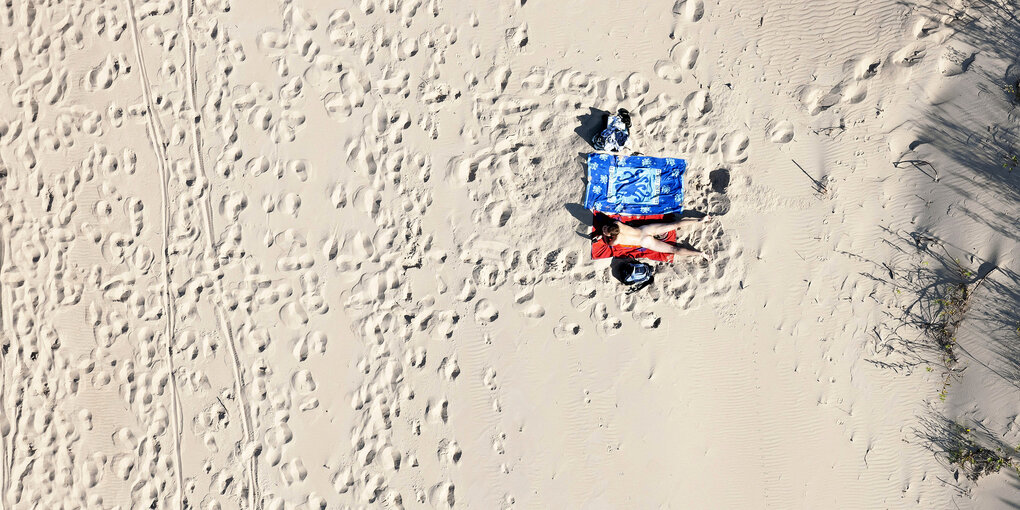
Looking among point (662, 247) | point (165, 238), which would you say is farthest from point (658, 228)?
point (165, 238)

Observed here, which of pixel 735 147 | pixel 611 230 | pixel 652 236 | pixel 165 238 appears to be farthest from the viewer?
pixel 165 238

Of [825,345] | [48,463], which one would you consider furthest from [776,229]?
[48,463]

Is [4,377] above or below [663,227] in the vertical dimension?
below

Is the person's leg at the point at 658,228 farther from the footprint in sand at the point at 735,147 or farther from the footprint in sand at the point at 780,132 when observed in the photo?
the footprint in sand at the point at 780,132

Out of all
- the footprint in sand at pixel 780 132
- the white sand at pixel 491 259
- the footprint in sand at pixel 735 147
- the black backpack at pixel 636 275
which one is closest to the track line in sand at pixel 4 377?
the white sand at pixel 491 259

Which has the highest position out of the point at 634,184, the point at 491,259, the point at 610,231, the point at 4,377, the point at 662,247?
the point at 634,184

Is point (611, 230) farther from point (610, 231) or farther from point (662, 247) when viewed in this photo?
point (662, 247)

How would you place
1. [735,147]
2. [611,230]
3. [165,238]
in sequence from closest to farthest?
1. [611,230]
2. [735,147]
3. [165,238]
